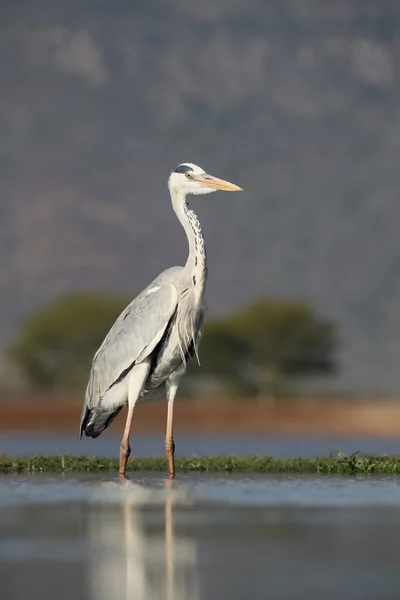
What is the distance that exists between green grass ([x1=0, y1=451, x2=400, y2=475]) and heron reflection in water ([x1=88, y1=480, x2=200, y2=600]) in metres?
3.60

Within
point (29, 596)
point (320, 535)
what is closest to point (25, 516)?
point (320, 535)

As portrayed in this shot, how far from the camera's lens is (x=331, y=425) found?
111ft

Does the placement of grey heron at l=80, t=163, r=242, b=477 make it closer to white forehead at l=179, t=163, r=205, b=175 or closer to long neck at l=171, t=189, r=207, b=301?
long neck at l=171, t=189, r=207, b=301

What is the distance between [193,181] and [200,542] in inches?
230

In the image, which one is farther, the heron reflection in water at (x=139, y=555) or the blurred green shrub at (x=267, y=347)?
the blurred green shrub at (x=267, y=347)

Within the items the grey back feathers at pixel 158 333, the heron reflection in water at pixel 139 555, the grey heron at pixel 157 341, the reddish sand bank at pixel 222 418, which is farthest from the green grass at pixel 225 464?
the reddish sand bank at pixel 222 418

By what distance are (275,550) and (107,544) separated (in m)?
0.81

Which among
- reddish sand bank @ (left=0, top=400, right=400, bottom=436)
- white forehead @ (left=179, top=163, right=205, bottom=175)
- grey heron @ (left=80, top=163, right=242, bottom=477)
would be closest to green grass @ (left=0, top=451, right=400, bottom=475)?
grey heron @ (left=80, top=163, right=242, bottom=477)

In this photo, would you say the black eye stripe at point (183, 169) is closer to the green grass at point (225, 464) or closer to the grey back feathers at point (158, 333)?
the grey back feathers at point (158, 333)

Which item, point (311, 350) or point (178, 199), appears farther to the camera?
point (311, 350)

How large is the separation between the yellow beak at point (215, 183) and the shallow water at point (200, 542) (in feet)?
9.38

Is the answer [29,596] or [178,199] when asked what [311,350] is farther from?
[29,596]

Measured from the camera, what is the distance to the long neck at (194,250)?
10.8m

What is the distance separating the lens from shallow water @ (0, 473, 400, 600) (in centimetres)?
472
